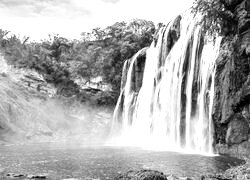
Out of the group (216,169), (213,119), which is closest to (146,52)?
(213,119)

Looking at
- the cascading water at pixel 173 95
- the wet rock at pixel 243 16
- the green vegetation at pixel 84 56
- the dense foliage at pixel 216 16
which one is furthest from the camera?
the green vegetation at pixel 84 56

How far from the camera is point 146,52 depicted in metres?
43.5

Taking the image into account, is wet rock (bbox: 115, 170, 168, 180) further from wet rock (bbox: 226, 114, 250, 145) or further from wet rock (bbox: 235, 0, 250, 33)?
wet rock (bbox: 235, 0, 250, 33)

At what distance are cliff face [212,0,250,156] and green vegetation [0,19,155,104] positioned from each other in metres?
28.4

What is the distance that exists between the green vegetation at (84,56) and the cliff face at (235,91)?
28.4 metres

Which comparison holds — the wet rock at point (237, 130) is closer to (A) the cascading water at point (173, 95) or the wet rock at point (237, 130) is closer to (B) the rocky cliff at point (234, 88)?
(B) the rocky cliff at point (234, 88)

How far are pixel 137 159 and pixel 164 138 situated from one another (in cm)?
1144

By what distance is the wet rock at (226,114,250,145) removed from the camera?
827 inches

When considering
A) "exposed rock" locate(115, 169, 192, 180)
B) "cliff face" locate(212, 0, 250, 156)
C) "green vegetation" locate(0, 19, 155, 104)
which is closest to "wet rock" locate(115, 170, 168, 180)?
"exposed rock" locate(115, 169, 192, 180)

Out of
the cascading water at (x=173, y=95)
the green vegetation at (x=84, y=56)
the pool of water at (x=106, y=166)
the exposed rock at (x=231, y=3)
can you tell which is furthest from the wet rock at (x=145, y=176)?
the green vegetation at (x=84, y=56)

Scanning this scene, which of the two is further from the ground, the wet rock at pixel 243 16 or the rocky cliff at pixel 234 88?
the wet rock at pixel 243 16

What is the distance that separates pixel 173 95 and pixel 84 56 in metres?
29.2

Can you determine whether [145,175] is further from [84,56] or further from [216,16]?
[84,56]

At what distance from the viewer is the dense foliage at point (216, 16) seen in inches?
892
